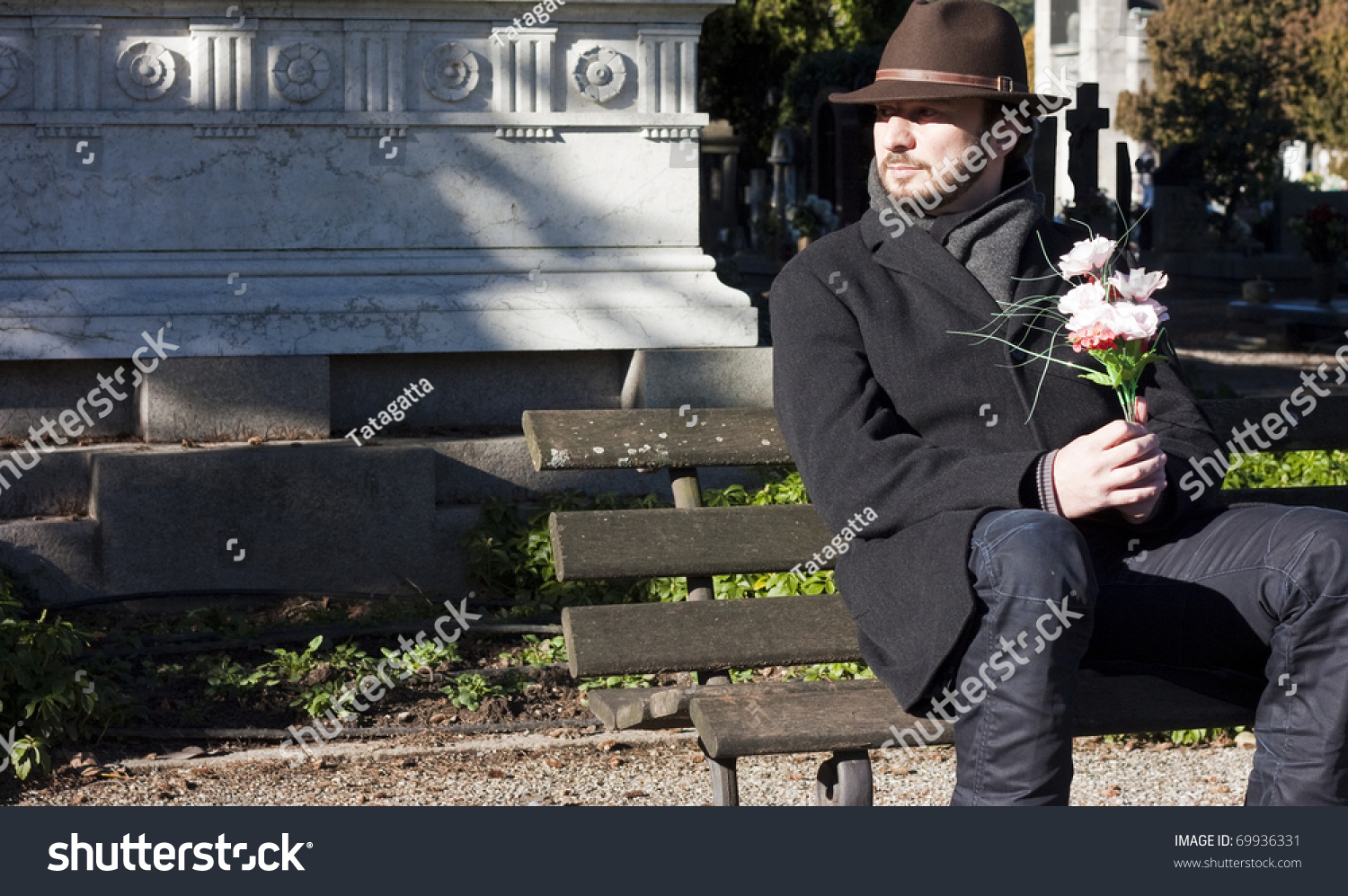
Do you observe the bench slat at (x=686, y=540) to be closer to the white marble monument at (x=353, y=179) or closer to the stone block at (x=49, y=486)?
the white marble monument at (x=353, y=179)

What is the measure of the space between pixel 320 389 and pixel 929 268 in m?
3.30

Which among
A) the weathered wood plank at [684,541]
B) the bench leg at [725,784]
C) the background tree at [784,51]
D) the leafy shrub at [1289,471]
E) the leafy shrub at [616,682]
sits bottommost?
the leafy shrub at [616,682]

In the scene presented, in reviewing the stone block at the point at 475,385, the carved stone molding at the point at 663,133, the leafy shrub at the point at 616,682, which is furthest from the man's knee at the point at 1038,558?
the carved stone molding at the point at 663,133

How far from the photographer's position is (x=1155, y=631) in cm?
308

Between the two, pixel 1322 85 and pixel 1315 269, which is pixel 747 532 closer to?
pixel 1315 269

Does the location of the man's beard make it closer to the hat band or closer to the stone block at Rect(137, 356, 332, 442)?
the hat band

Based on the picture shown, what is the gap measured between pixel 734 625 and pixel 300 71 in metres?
3.45

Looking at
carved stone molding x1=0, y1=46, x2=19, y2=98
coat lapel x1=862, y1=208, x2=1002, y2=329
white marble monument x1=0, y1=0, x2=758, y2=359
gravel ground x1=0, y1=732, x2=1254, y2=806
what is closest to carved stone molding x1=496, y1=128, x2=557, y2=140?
white marble monument x1=0, y1=0, x2=758, y2=359

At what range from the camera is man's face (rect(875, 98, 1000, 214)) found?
3.19 m

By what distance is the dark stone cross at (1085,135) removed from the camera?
1099cm

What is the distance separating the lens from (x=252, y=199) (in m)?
5.91

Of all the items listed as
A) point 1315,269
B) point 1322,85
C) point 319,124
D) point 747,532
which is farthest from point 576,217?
point 1322,85

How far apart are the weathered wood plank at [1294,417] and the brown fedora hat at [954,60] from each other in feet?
3.71

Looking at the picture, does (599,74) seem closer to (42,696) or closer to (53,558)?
(53,558)
